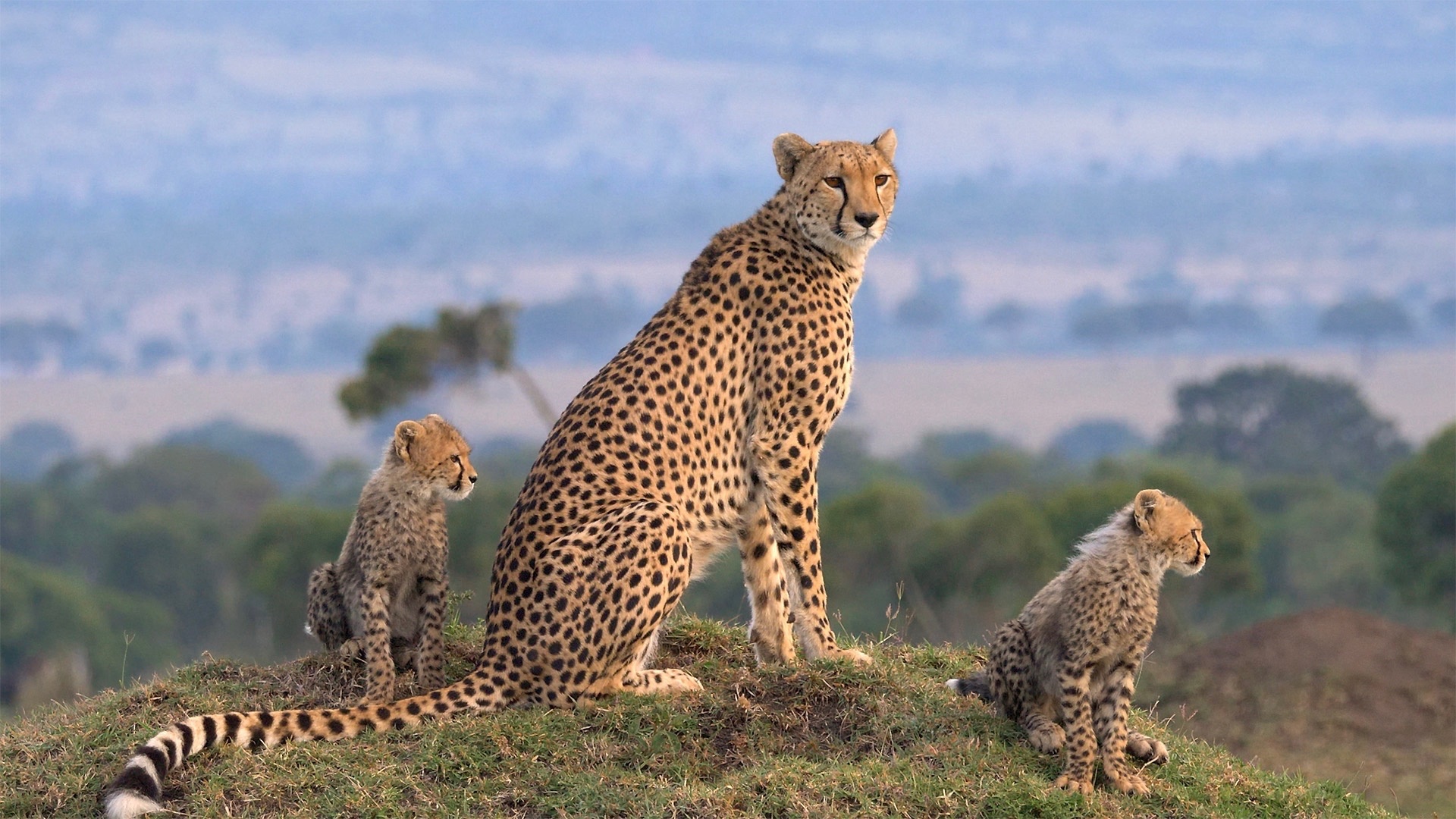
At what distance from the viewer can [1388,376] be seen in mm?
112562

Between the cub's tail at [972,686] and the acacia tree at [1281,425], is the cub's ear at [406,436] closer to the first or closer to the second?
the cub's tail at [972,686]

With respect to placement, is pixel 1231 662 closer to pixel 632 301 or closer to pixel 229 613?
pixel 229 613

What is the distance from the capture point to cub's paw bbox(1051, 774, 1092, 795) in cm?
555

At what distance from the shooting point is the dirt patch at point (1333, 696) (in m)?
11.9

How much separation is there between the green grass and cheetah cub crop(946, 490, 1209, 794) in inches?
3.6

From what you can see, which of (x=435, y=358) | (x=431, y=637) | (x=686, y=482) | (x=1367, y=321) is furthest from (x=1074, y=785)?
(x=1367, y=321)

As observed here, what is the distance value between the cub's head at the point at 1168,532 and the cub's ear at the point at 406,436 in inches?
95.6

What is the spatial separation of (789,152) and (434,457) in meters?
1.67

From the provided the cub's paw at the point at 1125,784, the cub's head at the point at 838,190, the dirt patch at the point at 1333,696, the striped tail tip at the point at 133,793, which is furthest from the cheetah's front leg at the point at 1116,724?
the dirt patch at the point at 1333,696

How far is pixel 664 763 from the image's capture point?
575 centimetres

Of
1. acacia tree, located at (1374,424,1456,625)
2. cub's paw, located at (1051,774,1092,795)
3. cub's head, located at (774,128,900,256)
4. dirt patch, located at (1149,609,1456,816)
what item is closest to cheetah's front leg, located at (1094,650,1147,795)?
cub's paw, located at (1051,774,1092,795)

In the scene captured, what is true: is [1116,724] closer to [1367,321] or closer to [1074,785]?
[1074,785]

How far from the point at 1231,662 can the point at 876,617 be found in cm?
1812

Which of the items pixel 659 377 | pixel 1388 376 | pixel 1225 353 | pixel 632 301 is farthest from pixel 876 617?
pixel 632 301
